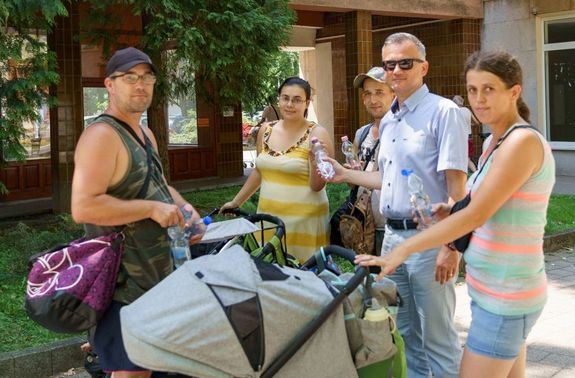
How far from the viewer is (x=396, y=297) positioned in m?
3.20

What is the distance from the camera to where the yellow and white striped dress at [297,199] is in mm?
4906

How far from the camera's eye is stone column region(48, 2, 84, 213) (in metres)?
12.2

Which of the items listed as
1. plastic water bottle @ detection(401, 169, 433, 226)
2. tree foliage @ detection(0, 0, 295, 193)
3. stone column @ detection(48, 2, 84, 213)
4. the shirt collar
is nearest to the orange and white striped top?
plastic water bottle @ detection(401, 169, 433, 226)

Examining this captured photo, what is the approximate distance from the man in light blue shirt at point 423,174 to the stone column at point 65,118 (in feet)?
31.3

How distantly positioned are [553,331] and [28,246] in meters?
5.52

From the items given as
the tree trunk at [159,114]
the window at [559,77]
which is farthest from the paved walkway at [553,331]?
the window at [559,77]

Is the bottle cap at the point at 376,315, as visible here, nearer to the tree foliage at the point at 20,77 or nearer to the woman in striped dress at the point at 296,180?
the woman in striped dress at the point at 296,180

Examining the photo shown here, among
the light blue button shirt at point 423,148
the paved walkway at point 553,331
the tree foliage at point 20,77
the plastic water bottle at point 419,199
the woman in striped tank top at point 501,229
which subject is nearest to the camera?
the woman in striped tank top at point 501,229

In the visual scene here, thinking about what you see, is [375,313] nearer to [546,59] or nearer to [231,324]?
[231,324]

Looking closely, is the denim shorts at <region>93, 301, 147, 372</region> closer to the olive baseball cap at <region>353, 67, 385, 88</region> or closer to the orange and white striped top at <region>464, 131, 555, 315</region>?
the orange and white striped top at <region>464, 131, 555, 315</region>

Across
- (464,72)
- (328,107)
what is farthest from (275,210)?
(328,107)

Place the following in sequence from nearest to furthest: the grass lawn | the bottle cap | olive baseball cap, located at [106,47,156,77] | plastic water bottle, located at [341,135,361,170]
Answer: the bottle cap, olive baseball cap, located at [106,47,156,77], plastic water bottle, located at [341,135,361,170], the grass lawn

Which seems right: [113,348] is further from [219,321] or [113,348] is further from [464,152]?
[464,152]

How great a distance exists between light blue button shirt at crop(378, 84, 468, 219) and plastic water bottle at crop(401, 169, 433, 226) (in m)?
0.11
